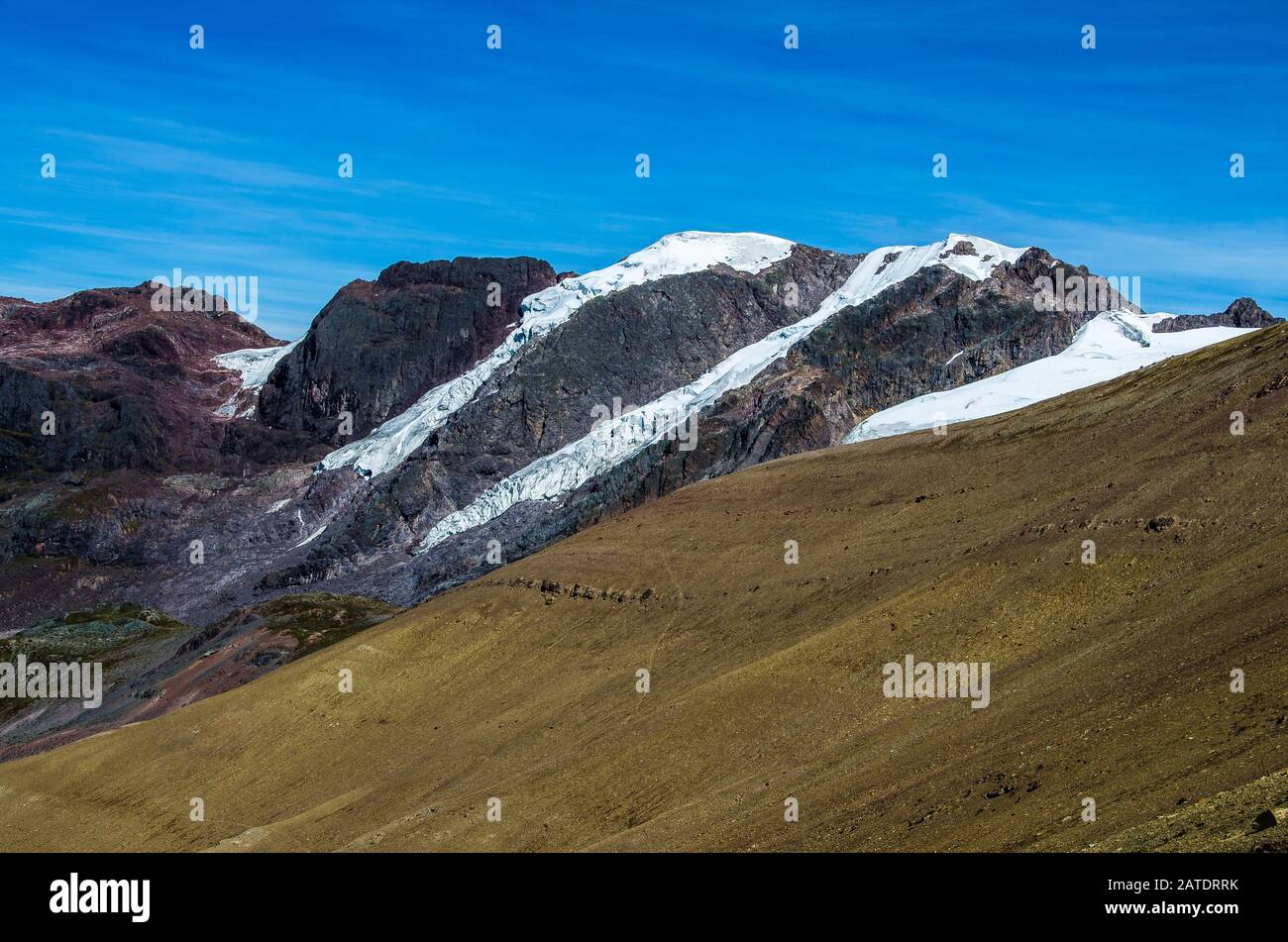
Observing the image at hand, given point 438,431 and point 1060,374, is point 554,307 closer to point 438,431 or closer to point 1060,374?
point 438,431

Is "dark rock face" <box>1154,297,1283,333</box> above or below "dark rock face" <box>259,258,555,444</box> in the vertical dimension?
below

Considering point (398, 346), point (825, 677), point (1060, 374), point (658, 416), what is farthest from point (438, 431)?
point (825, 677)

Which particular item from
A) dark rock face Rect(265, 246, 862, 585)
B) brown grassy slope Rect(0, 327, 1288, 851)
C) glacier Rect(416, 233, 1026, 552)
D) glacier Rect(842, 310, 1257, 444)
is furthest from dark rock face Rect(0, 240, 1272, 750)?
brown grassy slope Rect(0, 327, 1288, 851)

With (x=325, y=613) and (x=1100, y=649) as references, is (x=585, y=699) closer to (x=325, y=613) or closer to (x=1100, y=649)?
(x=1100, y=649)

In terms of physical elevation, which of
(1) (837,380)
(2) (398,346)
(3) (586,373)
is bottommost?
(1) (837,380)

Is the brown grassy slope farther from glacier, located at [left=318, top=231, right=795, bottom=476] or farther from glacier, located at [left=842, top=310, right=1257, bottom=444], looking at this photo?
glacier, located at [left=318, top=231, right=795, bottom=476]
